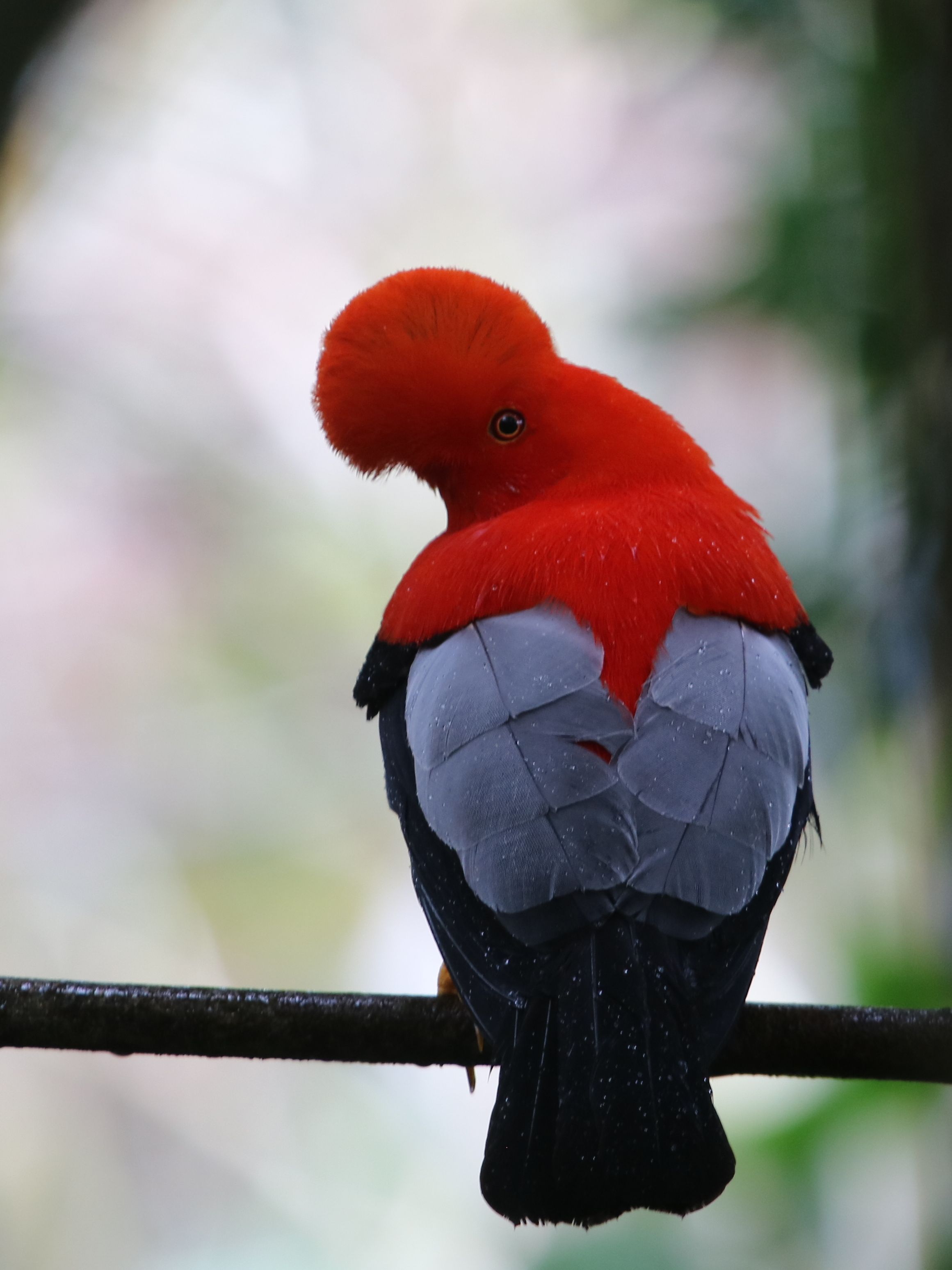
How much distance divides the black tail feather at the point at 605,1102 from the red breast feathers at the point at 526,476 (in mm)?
322

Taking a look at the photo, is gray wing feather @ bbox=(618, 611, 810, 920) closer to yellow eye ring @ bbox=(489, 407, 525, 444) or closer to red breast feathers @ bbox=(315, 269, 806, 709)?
red breast feathers @ bbox=(315, 269, 806, 709)

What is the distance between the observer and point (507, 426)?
71.6 inches

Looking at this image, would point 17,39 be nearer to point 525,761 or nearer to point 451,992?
point 525,761

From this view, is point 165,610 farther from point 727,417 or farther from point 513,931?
point 513,931

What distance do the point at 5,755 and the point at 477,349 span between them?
116 inches

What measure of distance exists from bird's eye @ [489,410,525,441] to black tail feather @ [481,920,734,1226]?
2.48 ft

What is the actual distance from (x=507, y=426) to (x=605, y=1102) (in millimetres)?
929

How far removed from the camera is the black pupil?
1.81m

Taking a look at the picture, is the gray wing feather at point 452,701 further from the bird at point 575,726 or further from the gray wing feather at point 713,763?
the gray wing feather at point 713,763

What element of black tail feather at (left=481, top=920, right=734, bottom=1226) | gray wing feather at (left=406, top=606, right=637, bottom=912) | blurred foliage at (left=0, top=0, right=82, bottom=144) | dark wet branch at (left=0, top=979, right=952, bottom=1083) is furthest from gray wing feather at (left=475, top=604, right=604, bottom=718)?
blurred foliage at (left=0, top=0, right=82, bottom=144)

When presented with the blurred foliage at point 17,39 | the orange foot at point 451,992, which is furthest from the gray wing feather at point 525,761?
the blurred foliage at point 17,39

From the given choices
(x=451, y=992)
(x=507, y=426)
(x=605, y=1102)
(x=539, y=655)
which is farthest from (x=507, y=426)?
(x=605, y=1102)

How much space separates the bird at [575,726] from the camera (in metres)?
1.24

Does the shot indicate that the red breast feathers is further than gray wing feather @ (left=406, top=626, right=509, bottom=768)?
Yes
